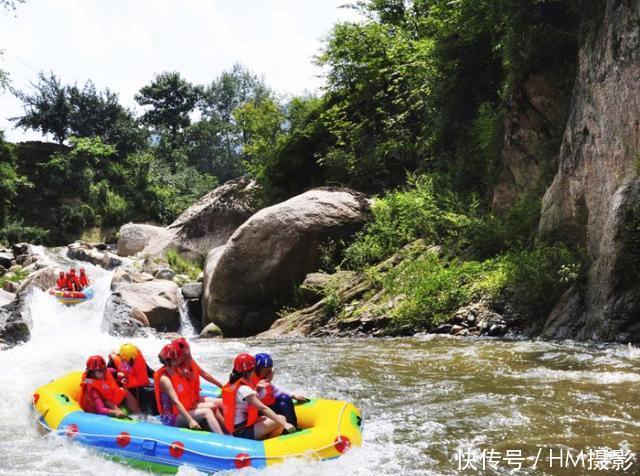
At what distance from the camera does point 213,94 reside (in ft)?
174

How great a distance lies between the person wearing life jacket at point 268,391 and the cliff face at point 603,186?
5156mm

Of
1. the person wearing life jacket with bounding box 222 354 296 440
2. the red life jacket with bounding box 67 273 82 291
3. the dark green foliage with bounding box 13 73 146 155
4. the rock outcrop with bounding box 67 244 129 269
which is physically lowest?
the person wearing life jacket with bounding box 222 354 296 440

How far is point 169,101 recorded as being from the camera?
150 ft

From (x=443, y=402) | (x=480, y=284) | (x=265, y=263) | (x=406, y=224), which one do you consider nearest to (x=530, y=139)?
(x=406, y=224)

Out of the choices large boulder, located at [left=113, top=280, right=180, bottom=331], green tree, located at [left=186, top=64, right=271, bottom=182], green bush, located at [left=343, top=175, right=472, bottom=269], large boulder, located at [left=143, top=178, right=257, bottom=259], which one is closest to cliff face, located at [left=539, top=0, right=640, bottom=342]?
green bush, located at [left=343, top=175, right=472, bottom=269]

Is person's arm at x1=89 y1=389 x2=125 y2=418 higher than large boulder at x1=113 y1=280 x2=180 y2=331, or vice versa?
large boulder at x1=113 y1=280 x2=180 y2=331

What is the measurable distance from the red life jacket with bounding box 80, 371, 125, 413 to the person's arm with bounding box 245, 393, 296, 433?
1.84 metres

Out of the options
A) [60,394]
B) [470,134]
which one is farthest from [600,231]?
[60,394]

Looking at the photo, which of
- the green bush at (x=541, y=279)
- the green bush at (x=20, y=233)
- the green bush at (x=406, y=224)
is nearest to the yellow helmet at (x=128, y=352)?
the green bush at (x=541, y=279)

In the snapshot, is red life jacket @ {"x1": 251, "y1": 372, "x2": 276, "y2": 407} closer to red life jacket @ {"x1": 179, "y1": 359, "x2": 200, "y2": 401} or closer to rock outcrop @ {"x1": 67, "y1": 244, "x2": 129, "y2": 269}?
red life jacket @ {"x1": 179, "y1": 359, "x2": 200, "y2": 401}

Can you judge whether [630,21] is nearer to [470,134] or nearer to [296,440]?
[470,134]

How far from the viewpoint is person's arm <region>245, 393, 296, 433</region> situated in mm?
5168

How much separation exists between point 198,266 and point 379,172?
7.71 metres

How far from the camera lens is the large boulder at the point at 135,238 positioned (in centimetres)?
2598
